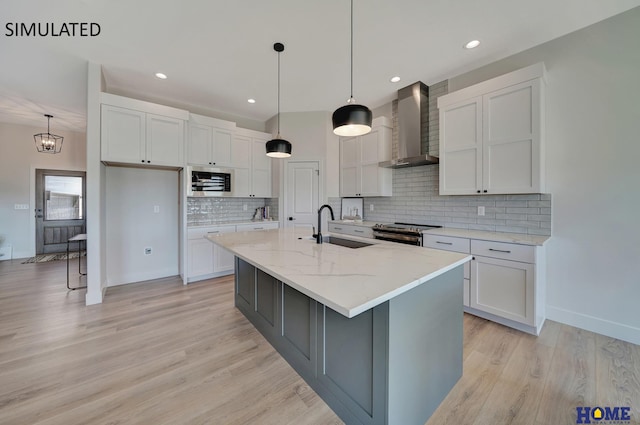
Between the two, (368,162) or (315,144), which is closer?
(368,162)

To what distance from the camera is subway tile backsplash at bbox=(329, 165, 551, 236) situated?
→ 2.66m

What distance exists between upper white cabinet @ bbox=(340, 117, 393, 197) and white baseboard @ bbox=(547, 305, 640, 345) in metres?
2.42

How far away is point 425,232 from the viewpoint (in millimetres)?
2953

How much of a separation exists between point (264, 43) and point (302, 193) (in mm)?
2456

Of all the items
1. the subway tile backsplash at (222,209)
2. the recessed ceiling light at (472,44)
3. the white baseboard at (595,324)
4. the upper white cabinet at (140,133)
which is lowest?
the white baseboard at (595,324)

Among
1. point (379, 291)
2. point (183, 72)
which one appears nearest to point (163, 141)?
point (183, 72)

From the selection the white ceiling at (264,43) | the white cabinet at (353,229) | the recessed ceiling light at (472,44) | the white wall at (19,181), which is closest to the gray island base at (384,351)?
the white cabinet at (353,229)

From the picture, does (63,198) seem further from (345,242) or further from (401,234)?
(401,234)

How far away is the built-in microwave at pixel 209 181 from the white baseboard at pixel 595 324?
15.2ft

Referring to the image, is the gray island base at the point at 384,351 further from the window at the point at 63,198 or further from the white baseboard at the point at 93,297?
the window at the point at 63,198

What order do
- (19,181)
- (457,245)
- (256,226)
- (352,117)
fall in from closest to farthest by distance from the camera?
(352,117) → (457,245) → (256,226) → (19,181)

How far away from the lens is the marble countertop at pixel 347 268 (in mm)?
966

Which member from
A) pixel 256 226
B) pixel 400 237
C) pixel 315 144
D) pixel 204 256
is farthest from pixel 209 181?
pixel 400 237

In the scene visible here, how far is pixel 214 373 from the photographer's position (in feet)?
5.94
